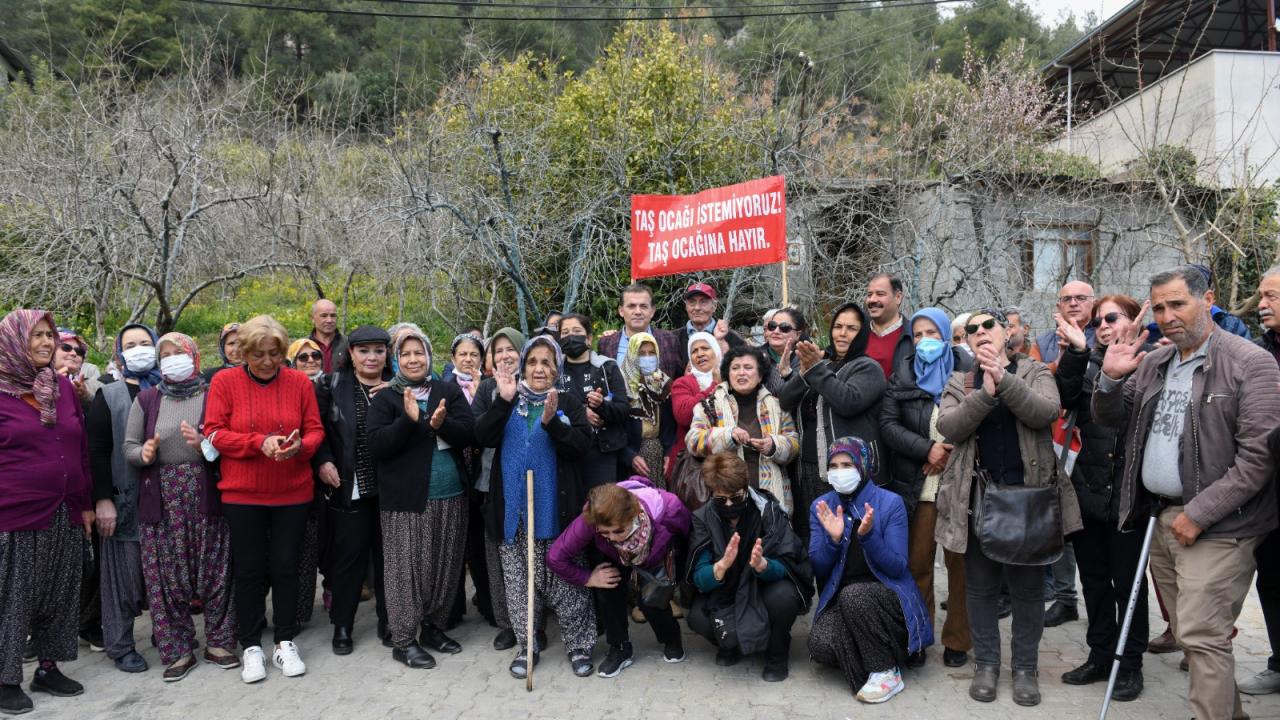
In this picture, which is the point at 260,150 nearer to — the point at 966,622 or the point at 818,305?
the point at 818,305

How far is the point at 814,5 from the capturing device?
18578 millimetres

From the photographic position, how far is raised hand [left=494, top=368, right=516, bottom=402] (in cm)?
480

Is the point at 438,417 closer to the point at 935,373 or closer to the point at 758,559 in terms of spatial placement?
the point at 758,559

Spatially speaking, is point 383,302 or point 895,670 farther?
point 383,302

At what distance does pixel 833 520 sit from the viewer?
4551mm

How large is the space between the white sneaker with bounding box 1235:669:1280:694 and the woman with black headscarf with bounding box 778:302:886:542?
219 cm

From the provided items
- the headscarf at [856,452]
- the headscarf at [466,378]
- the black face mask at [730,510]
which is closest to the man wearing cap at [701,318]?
the headscarf at [466,378]

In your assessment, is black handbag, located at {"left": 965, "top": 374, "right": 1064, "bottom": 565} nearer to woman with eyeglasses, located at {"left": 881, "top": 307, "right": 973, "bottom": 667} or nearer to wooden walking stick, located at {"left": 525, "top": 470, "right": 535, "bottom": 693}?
woman with eyeglasses, located at {"left": 881, "top": 307, "right": 973, "bottom": 667}

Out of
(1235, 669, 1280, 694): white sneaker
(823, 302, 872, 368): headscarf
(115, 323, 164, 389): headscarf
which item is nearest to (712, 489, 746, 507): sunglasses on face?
(823, 302, 872, 368): headscarf

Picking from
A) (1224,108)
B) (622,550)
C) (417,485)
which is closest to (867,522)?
(622,550)

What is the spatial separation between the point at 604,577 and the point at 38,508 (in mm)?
3086

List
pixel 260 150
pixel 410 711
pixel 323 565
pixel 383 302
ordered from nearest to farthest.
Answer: pixel 410 711 → pixel 323 565 → pixel 260 150 → pixel 383 302

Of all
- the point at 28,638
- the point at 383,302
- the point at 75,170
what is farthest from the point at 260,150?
the point at 28,638

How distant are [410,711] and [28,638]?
2.49 metres
